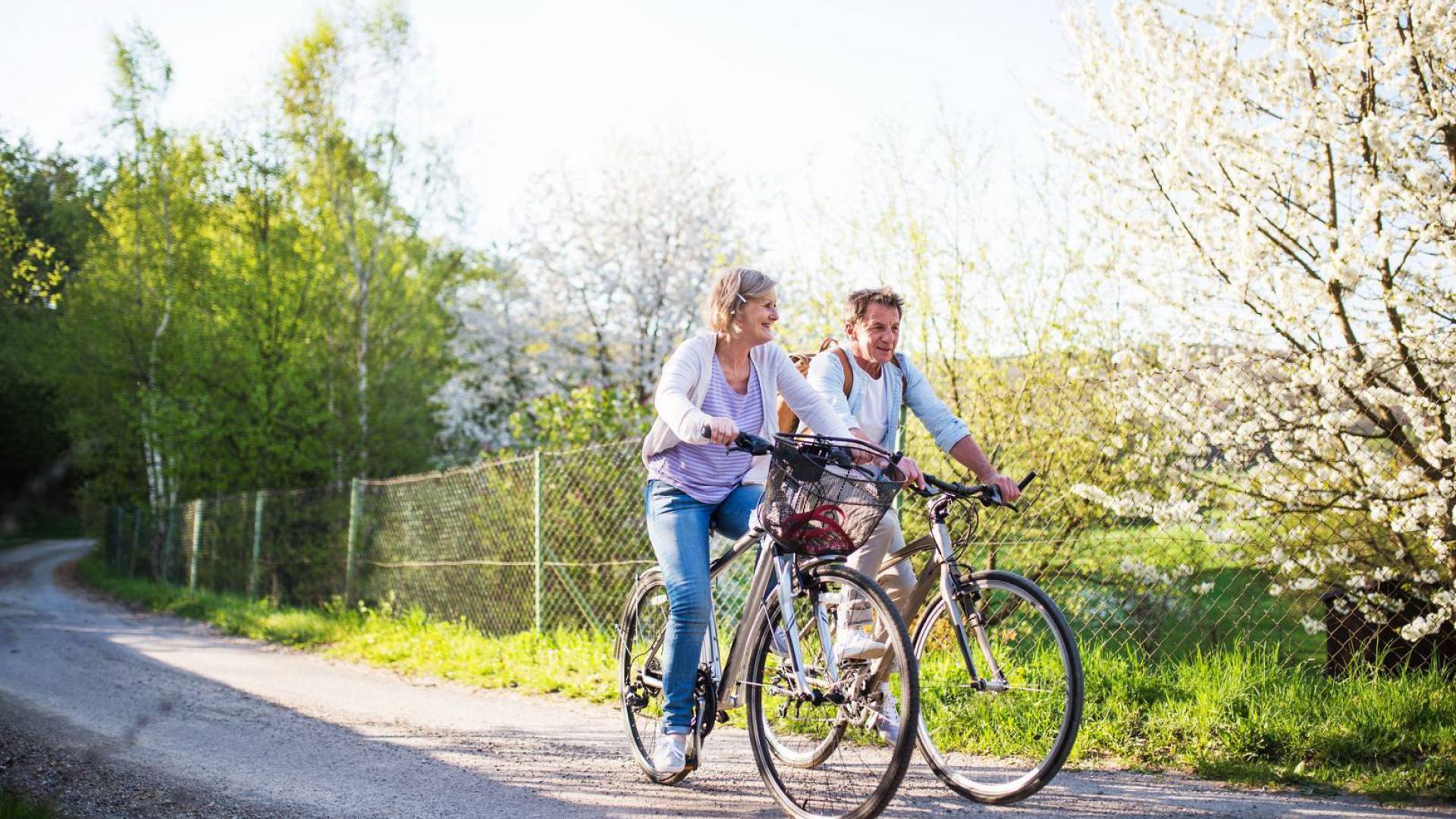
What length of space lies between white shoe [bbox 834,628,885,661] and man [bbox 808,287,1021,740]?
0.63m

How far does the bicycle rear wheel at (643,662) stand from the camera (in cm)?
443

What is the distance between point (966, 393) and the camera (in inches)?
299

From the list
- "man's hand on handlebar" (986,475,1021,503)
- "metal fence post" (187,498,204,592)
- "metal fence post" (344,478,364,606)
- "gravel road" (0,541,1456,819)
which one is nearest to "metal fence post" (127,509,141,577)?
"metal fence post" (187,498,204,592)

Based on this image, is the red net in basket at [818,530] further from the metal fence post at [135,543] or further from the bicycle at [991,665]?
the metal fence post at [135,543]

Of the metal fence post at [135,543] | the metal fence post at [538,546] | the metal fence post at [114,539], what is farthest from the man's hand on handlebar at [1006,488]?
the metal fence post at [114,539]

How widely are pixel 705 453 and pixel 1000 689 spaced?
1.30 metres

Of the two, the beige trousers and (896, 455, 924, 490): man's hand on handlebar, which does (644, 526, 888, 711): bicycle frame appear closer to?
(896, 455, 924, 490): man's hand on handlebar

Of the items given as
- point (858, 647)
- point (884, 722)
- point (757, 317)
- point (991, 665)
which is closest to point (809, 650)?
point (858, 647)

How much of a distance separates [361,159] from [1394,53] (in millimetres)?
20829

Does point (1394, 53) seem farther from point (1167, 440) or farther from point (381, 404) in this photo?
point (381, 404)

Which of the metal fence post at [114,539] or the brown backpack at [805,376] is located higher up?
the brown backpack at [805,376]

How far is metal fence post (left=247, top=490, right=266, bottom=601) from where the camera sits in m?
14.5

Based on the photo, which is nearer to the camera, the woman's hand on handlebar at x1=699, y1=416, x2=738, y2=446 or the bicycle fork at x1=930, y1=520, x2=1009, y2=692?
the woman's hand on handlebar at x1=699, y1=416, x2=738, y2=446

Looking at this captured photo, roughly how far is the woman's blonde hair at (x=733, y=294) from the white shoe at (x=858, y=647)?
3.73 feet
